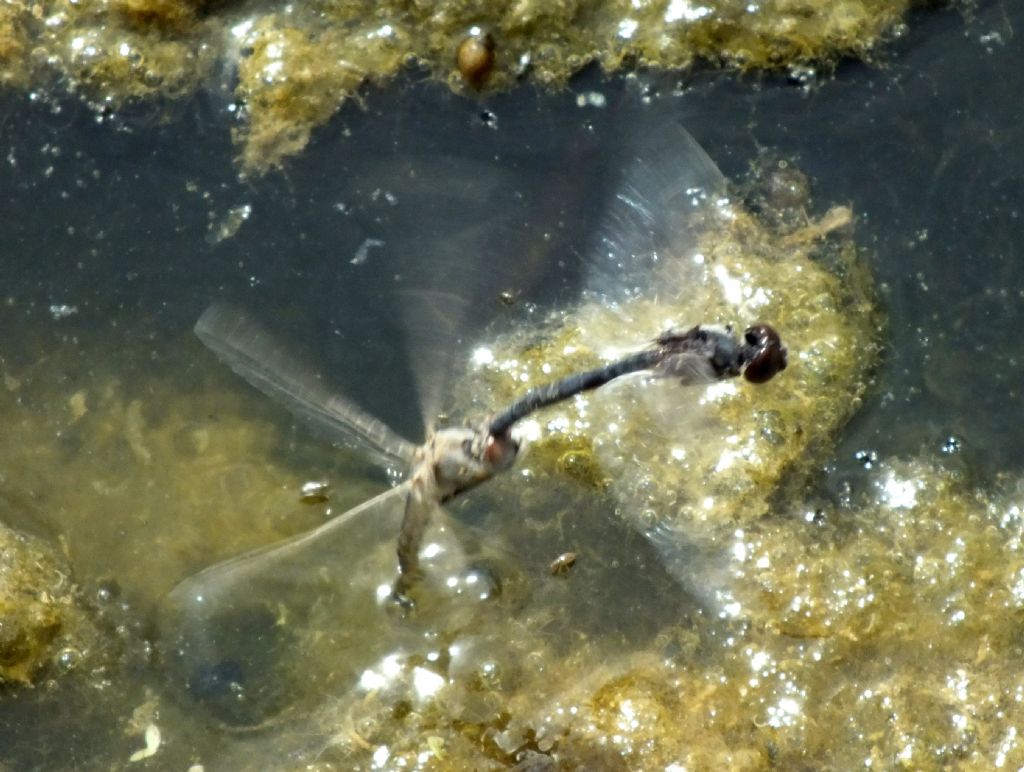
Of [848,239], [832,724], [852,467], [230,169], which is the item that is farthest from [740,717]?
[230,169]

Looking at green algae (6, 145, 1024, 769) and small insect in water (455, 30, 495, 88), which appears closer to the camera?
green algae (6, 145, 1024, 769)

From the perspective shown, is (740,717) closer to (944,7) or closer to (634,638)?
(634,638)

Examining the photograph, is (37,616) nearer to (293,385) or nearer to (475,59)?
(293,385)

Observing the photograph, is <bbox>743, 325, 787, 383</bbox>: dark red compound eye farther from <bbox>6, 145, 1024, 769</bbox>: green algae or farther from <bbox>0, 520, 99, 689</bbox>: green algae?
<bbox>0, 520, 99, 689</bbox>: green algae

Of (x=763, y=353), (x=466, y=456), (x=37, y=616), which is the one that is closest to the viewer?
(x=763, y=353)

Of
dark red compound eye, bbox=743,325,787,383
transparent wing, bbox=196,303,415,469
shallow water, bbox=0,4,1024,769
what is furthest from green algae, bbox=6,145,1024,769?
dark red compound eye, bbox=743,325,787,383

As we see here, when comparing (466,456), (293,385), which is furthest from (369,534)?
(466,456)

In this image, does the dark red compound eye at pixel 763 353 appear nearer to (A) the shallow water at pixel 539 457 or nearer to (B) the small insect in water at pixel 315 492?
(A) the shallow water at pixel 539 457
